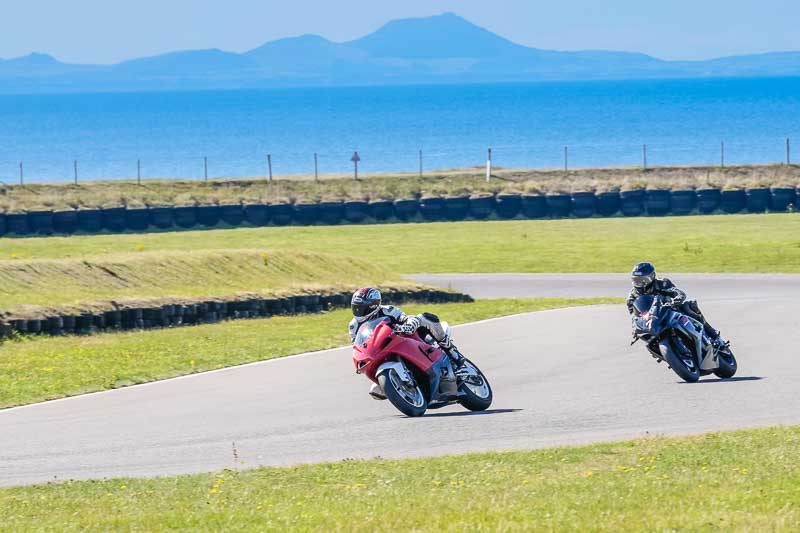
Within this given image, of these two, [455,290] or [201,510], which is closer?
[201,510]

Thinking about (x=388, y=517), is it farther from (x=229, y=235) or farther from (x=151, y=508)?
(x=229, y=235)

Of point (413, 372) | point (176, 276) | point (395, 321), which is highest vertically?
point (395, 321)

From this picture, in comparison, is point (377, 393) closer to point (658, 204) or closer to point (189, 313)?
point (189, 313)

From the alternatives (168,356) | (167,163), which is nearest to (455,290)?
(168,356)

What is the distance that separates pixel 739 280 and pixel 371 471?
22.8 m

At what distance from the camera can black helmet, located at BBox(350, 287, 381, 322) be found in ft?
49.5

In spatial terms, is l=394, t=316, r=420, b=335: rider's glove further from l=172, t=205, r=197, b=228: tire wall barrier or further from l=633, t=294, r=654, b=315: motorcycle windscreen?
l=172, t=205, r=197, b=228: tire wall barrier

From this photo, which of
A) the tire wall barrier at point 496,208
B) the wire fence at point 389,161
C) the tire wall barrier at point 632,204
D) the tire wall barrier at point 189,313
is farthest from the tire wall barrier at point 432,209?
the wire fence at point 389,161

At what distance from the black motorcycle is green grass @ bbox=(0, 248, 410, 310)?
386 inches

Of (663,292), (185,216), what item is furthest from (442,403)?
(185,216)

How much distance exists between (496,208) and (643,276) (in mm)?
32712

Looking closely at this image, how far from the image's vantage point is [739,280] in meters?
33.2

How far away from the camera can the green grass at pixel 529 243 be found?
3750cm

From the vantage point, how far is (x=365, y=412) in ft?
51.3
